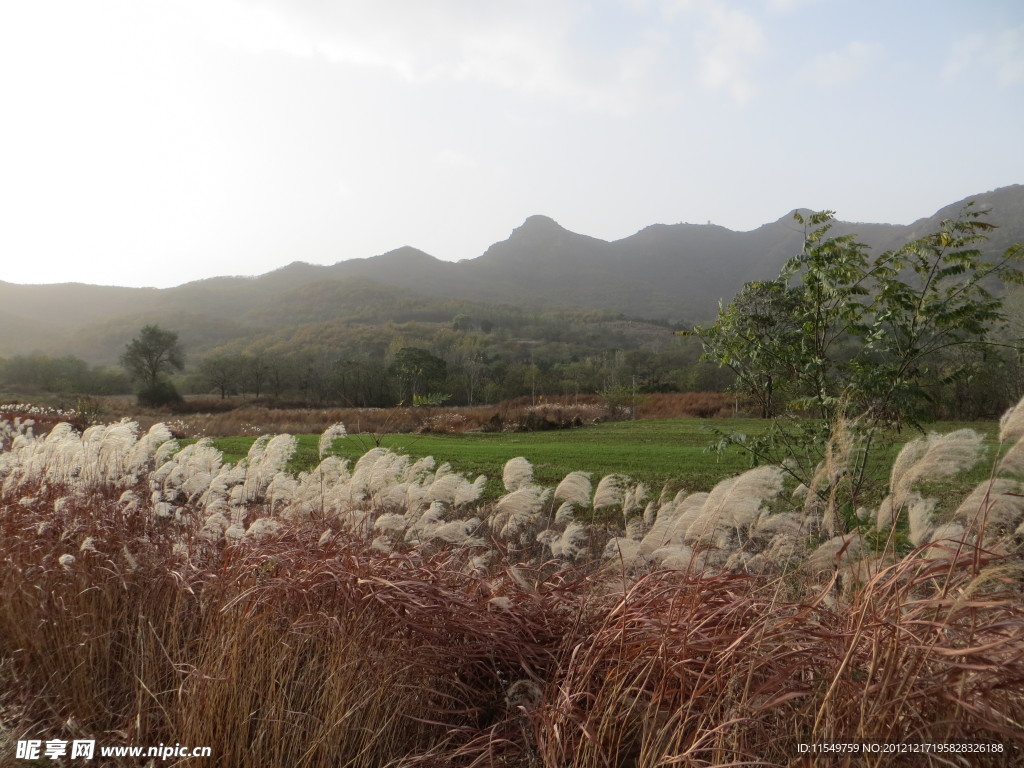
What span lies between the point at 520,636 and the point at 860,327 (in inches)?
166

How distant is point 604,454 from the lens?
14953 millimetres

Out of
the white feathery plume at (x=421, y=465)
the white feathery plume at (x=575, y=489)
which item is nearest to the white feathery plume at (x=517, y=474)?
the white feathery plume at (x=575, y=489)

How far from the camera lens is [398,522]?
469 cm

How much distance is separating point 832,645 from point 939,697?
413mm

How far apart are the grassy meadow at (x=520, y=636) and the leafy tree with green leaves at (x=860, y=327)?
Result: 1.05 meters

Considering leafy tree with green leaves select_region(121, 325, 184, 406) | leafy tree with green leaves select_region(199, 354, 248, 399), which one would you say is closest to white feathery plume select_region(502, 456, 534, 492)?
leafy tree with green leaves select_region(121, 325, 184, 406)

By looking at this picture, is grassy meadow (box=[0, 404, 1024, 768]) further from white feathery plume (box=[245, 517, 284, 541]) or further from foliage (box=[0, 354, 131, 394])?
foliage (box=[0, 354, 131, 394])

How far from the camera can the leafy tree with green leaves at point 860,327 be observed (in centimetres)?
502

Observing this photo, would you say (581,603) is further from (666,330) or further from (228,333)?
(228,333)

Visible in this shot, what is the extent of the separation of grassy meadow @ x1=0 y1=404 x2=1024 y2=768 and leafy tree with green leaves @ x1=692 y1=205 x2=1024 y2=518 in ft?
3.43

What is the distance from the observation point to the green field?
36.3 feet

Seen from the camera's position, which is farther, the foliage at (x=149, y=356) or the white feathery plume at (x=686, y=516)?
the foliage at (x=149, y=356)

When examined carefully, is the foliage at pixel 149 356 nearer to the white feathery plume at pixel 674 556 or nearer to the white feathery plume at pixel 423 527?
the white feathery plume at pixel 423 527

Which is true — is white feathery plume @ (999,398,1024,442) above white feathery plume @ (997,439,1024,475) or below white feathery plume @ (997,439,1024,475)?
above
